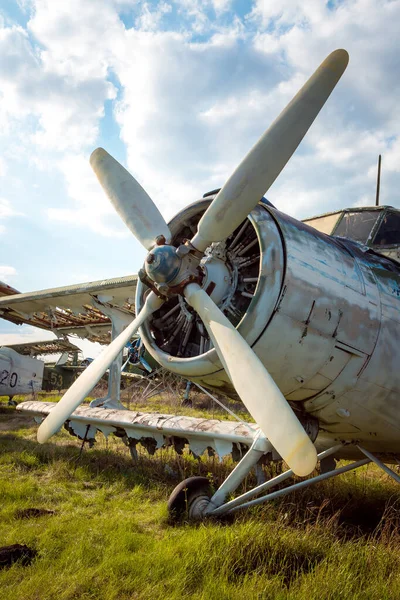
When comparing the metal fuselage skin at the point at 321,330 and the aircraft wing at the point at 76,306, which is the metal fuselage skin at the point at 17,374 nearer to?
the aircraft wing at the point at 76,306

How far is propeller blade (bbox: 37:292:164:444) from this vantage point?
375 cm

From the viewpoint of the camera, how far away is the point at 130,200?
4.63 meters

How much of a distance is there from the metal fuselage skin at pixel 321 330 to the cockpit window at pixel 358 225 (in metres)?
1.22

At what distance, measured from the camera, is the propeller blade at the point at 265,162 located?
11.3 ft

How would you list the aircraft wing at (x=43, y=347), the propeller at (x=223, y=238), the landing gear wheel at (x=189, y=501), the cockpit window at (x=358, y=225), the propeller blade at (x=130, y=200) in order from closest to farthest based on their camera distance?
the propeller at (x=223, y=238), the propeller blade at (x=130, y=200), the landing gear wheel at (x=189, y=501), the cockpit window at (x=358, y=225), the aircraft wing at (x=43, y=347)

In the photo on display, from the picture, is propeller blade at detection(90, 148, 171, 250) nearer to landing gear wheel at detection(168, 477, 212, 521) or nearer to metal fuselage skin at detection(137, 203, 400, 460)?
metal fuselage skin at detection(137, 203, 400, 460)

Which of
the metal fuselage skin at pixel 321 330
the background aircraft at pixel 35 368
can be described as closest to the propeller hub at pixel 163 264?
the metal fuselage skin at pixel 321 330

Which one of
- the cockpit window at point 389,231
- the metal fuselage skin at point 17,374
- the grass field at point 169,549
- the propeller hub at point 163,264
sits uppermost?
the cockpit window at point 389,231

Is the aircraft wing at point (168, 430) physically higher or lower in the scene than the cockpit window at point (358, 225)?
lower

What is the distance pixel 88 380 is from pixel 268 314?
6.07 feet

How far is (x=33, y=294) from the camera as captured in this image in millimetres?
10969

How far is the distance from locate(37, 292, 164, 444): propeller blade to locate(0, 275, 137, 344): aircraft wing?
504 cm

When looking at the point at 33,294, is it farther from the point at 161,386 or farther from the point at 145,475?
the point at 161,386

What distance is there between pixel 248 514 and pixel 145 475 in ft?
8.50
